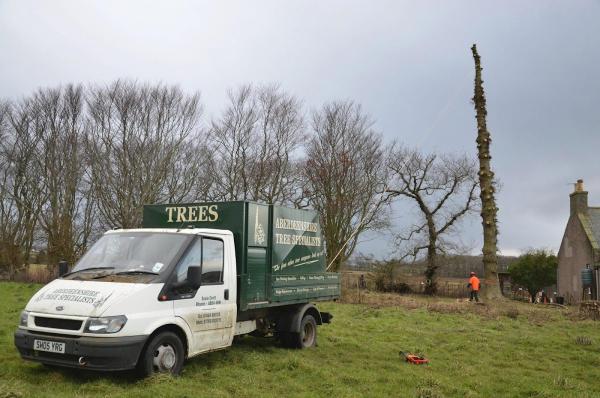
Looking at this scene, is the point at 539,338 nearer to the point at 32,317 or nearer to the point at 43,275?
the point at 32,317

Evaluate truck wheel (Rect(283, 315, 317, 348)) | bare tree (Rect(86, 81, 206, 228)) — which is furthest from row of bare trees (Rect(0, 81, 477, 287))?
truck wheel (Rect(283, 315, 317, 348))

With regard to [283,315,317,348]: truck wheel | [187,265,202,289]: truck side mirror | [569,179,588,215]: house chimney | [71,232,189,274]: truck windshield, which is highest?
[569,179,588,215]: house chimney

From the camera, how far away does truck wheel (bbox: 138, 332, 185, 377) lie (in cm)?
686

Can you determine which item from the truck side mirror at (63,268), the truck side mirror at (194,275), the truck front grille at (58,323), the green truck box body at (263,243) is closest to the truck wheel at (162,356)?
the truck side mirror at (194,275)

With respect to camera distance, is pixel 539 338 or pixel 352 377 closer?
pixel 352 377

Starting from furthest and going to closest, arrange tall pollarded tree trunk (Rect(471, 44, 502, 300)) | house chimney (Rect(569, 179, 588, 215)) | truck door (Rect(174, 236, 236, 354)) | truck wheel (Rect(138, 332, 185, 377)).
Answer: house chimney (Rect(569, 179, 588, 215)) < tall pollarded tree trunk (Rect(471, 44, 502, 300)) < truck door (Rect(174, 236, 236, 354)) < truck wheel (Rect(138, 332, 185, 377))

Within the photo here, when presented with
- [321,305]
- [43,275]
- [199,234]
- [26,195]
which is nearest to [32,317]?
[199,234]

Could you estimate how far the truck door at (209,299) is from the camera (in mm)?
7551

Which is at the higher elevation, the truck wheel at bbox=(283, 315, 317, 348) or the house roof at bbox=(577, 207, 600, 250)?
the house roof at bbox=(577, 207, 600, 250)

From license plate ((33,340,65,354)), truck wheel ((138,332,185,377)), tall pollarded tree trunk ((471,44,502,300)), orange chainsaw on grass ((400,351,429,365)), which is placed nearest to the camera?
license plate ((33,340,65,354))

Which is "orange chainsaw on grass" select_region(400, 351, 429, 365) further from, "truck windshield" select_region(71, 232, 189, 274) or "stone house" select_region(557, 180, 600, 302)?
"stone house" select_region(557, 180, 600, 302)

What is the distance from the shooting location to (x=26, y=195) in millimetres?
40031

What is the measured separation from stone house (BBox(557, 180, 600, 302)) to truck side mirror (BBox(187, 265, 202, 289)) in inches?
1263

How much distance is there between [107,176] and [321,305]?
20.1 m
